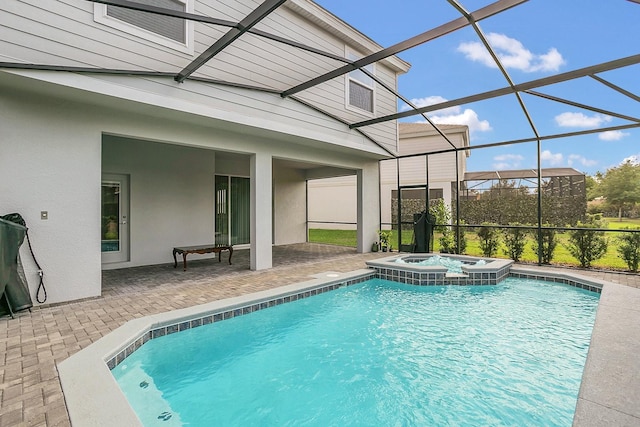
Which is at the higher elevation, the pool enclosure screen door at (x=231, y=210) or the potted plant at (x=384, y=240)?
the pool enclosure screen door at (x=231, y=210)

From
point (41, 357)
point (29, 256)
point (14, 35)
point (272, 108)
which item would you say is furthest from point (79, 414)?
point (272, 108)

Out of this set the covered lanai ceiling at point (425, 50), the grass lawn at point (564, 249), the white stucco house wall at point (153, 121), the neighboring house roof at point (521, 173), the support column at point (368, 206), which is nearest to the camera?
the covered lanai ceiling at point (425, 50)

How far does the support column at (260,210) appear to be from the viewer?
7008mm

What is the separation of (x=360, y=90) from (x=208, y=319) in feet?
22.6

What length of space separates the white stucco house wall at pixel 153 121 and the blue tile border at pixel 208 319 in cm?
184

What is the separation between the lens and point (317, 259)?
343 inches

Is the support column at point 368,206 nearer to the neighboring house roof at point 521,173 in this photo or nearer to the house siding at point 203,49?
the house siding at point 203,49

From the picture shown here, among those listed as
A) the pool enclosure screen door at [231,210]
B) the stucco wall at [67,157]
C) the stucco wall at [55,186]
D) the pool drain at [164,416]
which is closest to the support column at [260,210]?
the stucco wall at [67,157]

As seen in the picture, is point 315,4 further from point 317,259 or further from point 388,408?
point 388,408

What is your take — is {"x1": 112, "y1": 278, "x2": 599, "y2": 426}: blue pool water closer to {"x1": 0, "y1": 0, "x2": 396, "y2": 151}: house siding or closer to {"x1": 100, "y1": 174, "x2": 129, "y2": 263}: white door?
{"x1": 0, "y1": 0, "x2": 396, "y2": 151}: house siding

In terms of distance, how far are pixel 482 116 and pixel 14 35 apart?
809 inches

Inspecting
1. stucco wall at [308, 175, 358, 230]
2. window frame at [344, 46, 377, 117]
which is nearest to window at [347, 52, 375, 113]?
window frame at [344, 46, 377, 117]

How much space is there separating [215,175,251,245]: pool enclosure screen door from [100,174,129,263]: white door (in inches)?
110

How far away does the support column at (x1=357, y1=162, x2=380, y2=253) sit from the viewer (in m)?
9.90
